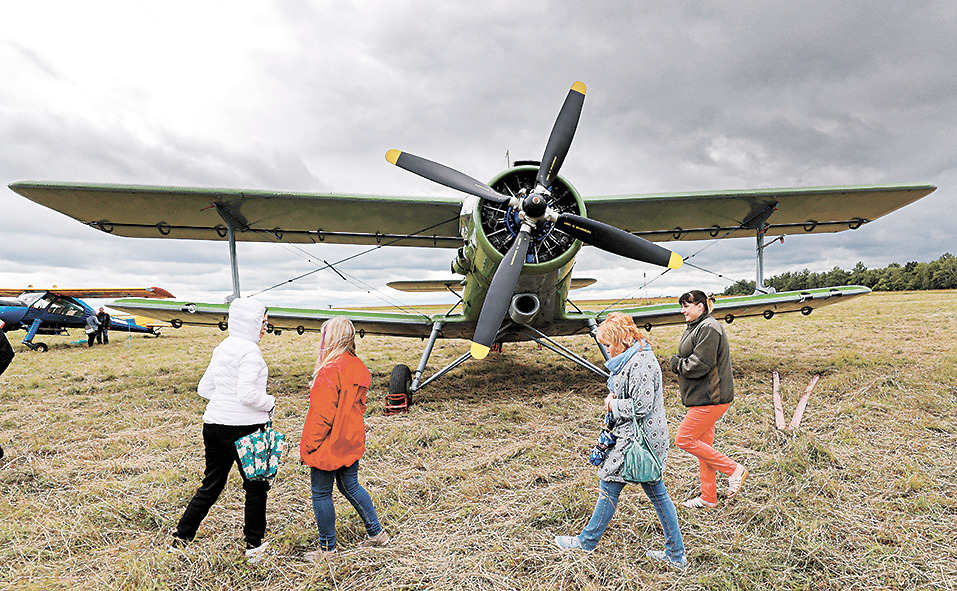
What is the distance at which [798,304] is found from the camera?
661cm

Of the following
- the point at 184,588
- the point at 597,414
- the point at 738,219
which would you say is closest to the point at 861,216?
the point at 738,219

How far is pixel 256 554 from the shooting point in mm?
2439

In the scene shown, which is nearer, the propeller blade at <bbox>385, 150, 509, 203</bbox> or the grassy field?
the grassy field

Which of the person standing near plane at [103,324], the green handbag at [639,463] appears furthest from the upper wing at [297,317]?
the person standing near plane at [103,324]

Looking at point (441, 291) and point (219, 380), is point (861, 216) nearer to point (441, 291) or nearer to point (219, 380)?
point (441, 291)

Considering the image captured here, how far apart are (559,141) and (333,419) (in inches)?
162

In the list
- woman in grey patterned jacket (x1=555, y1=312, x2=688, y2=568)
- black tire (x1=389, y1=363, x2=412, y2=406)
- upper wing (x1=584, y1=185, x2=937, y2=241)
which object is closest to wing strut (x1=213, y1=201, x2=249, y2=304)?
black tire (x1=389, y1=363, x2=412, y2=406)

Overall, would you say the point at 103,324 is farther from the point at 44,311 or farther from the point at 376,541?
the point at 376,541

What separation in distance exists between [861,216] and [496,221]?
702 centimetres

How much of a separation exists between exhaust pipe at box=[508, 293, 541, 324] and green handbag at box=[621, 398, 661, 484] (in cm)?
341

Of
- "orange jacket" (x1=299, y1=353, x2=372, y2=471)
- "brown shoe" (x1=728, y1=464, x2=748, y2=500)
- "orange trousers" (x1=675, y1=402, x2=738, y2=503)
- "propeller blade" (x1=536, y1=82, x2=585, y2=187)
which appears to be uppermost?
"propeller blade" (x1=536, y1=82, x2=585, y2=187)

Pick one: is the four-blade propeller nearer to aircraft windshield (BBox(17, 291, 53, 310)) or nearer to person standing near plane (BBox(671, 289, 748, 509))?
person standing near plane (BBox(671, 289, 748, 509))

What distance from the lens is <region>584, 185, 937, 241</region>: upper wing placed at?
255 inches

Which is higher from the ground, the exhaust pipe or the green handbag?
the exhaust pipe
